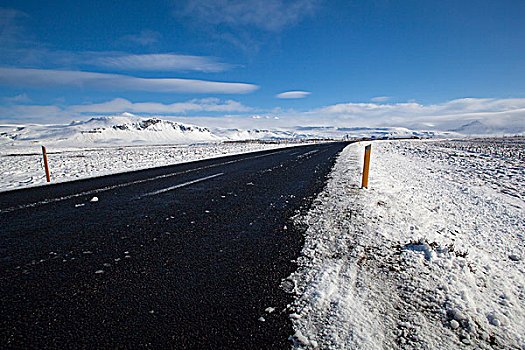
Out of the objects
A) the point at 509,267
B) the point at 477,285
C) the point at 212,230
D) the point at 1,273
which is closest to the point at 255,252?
the point at 212,230

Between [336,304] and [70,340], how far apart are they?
1955mm

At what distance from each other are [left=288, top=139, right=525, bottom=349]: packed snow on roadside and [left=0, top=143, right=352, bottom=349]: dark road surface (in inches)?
10.9

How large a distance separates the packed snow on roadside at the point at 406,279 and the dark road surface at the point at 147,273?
277 mm

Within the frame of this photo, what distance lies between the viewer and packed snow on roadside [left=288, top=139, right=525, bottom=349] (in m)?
1.90

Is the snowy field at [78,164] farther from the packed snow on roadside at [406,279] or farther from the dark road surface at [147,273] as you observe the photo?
the packed snow on roadside at [406,279]

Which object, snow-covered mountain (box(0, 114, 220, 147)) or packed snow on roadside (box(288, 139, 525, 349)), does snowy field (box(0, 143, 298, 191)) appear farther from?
snow-covered mountain (box(0, 114, 220, 147))

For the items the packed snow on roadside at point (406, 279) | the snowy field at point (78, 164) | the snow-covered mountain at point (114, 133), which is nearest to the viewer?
the packed snow on roadside at point (406, 279)

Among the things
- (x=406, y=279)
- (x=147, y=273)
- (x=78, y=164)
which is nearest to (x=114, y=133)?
(x=78, y=164)

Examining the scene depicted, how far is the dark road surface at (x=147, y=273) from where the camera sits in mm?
1901

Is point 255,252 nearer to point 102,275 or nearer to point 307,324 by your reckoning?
point 307,324

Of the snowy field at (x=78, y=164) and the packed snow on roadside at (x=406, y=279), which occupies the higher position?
the packed snow on roadside at (x=406, y=279)

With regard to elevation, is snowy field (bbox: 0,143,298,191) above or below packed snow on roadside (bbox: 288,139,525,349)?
below

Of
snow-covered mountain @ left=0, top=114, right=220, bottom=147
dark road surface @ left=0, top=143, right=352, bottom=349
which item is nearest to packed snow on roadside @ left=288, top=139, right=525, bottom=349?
dark road surface @ left=0, top=143, right=352, bottom=349


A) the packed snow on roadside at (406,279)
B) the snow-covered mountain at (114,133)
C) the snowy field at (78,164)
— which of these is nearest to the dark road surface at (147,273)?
the packed snow on roadside at (406,279)
